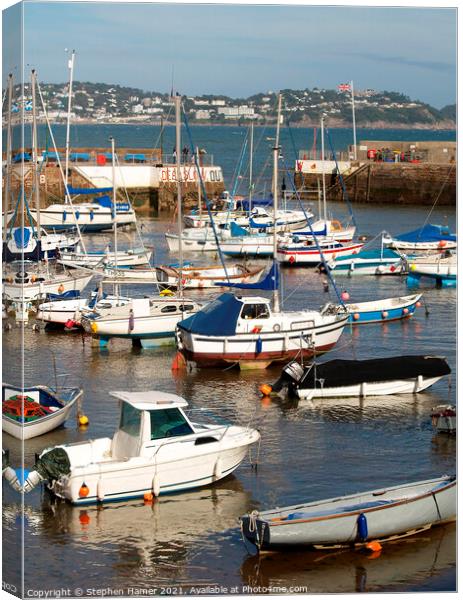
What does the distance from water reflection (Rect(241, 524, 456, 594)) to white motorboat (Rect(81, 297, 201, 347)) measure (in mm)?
13115

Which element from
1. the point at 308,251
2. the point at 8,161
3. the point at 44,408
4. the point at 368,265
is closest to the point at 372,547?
the point at 8,161

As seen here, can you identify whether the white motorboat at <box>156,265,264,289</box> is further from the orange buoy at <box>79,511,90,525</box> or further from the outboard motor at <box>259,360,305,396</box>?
the orange buoy at <box>79,511,90,525</box>

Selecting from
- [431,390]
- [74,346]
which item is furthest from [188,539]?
[74,346]

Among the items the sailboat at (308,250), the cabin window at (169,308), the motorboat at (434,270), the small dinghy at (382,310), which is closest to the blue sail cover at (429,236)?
the sailboat at (308,250)

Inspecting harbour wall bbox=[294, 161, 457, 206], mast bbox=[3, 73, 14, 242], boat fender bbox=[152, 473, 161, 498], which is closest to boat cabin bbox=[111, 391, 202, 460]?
boat fender bbox=[152, 473, 161, 498]

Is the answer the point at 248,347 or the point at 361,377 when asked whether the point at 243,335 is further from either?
the point at 361,377

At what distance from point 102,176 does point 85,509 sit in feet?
154

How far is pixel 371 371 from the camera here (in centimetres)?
2206

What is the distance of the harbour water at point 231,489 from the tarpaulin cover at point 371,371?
40cm

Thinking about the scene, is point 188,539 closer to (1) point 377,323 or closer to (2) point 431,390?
(2) point 431,390

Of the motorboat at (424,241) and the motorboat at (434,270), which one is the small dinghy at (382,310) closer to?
the motorboat at (434,270)

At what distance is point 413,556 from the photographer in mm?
13969

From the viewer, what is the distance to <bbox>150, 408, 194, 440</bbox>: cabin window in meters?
15.6

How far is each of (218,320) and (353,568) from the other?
11312 millimetres
